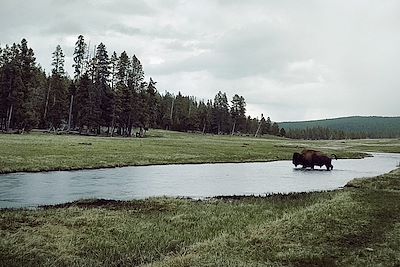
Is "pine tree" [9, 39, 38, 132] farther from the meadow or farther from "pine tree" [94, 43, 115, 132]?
the meadow

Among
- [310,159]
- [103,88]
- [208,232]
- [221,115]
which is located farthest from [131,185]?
[221,115]

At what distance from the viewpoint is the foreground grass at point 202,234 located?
11.0m

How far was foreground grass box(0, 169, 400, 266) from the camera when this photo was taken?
1097 cm

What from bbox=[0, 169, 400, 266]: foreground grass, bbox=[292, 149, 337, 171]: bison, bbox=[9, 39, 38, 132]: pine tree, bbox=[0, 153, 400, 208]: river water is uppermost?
bbox=[9, 39, 38, 132]: pine tree

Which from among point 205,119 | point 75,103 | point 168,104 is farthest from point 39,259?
point 168,104

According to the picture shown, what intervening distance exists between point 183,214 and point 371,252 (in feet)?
25.5

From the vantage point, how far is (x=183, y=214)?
17.4 metres

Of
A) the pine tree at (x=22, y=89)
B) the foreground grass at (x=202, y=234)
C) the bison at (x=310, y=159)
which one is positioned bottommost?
the foreground grass at (x=202, y=234)

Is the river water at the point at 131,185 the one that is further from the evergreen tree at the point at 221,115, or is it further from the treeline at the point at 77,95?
the evergreen tree at the point at 221,115

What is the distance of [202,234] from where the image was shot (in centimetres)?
1411

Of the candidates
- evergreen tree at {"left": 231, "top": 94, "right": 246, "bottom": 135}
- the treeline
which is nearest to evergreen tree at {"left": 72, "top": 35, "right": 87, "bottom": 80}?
the treeline

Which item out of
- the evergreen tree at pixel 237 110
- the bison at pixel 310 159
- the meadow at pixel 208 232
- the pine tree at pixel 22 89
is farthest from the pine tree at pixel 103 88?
the meadow at pixel 208 232

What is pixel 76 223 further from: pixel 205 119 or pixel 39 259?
pixel 205 119

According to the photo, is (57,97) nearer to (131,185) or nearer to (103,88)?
(103,88)
